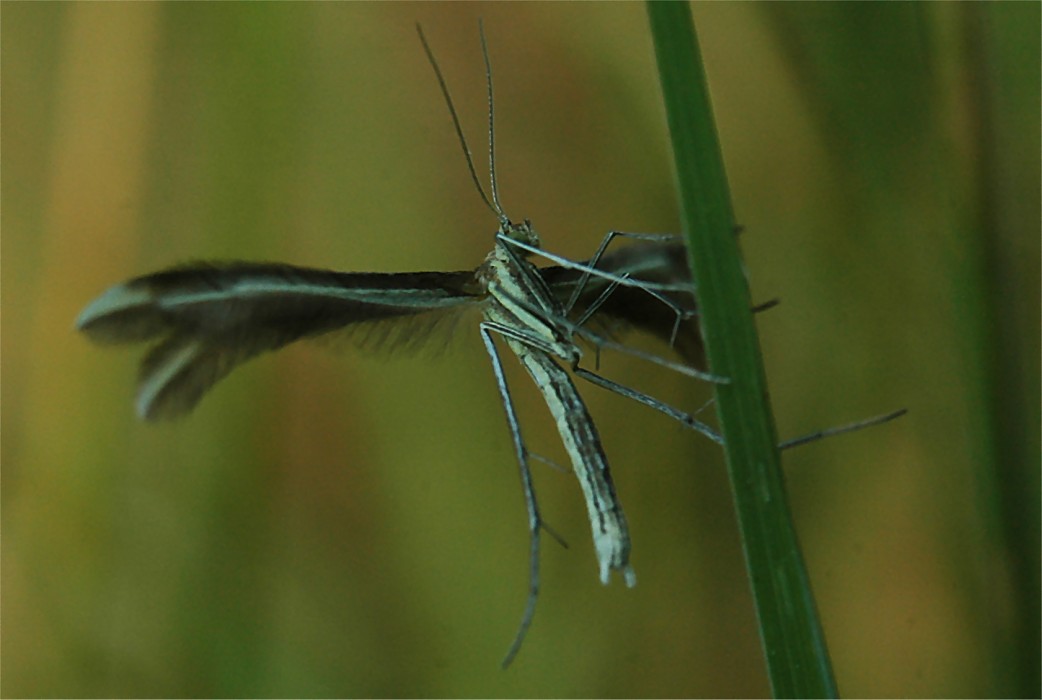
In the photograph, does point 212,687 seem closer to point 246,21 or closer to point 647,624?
point 647,624

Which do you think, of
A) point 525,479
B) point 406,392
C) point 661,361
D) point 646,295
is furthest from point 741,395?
point 406,392

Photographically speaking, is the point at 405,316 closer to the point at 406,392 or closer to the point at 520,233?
the point at 520,233

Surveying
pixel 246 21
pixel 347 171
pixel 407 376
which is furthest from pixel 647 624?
pixel 246 21

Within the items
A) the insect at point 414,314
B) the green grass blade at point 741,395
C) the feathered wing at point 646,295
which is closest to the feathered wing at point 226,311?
the insect at point 414,314

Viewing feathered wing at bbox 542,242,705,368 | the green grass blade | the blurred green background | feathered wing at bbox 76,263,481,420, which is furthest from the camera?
the blurred green background

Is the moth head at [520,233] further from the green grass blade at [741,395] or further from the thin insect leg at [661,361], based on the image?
the green grass blade at [741,395]

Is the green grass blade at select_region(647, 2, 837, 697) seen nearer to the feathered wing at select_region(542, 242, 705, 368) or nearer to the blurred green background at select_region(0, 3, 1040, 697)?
the feathered wing at select_region(542, 242, 705, 368)

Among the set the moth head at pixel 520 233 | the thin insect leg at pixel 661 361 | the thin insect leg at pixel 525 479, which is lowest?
the thin insect leg at pixel 525 479

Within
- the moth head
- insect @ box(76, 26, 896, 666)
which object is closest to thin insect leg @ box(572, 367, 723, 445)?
insect @ box(76, 26, 896, 666)
